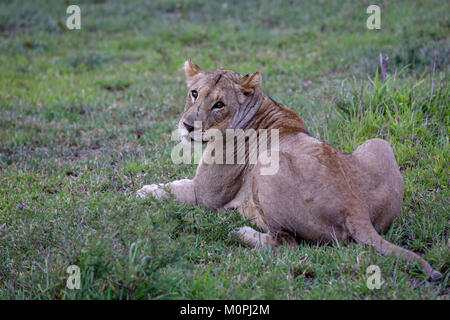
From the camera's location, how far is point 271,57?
10.6 meters

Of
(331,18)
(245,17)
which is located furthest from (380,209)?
(245,17)

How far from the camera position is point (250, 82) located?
16.9ft

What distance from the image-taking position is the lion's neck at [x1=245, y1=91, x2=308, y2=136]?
503 cm

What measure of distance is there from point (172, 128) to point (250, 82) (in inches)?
108

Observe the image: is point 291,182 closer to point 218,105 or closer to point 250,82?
point 218,105

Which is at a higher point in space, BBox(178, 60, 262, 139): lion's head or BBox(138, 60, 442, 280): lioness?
BBox(178, 60, 262, 139): lion's head

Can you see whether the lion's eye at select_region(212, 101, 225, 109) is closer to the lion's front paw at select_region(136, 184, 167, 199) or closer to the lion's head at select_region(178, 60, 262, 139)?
the lion's head at select_region(178, 60, 262, 139)

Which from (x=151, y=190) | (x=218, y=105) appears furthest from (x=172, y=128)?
(x=218, y=105)

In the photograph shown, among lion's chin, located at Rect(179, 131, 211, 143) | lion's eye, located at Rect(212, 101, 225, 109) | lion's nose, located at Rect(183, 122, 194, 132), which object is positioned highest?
lion's eye, located at Rect(212, 101, 225, 109)

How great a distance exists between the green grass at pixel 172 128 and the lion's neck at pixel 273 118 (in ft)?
3.04

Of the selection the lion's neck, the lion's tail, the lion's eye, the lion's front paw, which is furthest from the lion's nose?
the lion's tail

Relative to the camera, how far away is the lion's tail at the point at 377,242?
12.3 ft

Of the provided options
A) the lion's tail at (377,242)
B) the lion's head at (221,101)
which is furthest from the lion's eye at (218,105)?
the lion's tail at (377,242)

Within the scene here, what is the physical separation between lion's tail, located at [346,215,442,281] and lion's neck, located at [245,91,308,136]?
Answer: 4.09 ft
